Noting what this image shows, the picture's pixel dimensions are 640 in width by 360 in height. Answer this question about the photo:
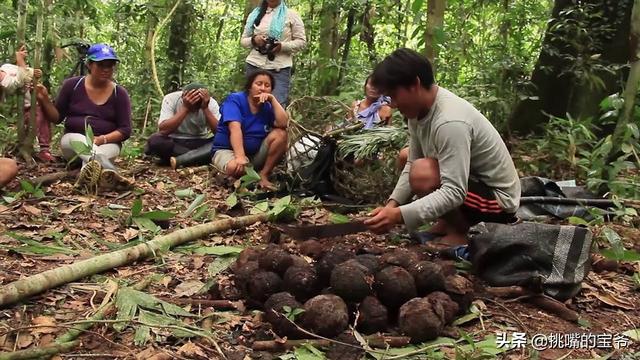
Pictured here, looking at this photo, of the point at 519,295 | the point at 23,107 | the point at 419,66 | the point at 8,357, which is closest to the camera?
the point at 8,357

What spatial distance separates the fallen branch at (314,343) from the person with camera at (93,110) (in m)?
3.64

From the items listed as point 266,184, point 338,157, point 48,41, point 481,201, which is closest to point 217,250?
point 481,201

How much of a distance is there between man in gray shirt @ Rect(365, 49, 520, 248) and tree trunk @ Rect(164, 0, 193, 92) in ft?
23.0

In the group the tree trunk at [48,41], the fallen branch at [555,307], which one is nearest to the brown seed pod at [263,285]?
the fallen branch at [555,307]

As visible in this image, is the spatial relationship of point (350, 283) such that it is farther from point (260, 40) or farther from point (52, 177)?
point (260, 40)

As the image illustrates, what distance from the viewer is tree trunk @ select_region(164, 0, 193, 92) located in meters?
10.1

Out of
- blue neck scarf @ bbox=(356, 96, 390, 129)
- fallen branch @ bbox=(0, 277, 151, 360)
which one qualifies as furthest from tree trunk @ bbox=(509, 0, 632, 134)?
fallen branch @ bbox=(0, 277, 151, 360)

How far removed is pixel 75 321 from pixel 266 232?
1764 mm

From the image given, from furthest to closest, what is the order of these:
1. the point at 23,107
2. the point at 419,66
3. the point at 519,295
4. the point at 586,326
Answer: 1. the point at 23,107
2. the point at 419,66
3. the point at 519,295
4. the point at 586,326

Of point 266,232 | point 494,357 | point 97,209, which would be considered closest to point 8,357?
point 494,357

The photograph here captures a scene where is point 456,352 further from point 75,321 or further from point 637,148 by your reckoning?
point 637,148

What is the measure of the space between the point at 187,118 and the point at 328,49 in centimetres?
385

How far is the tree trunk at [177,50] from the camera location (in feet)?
33.2

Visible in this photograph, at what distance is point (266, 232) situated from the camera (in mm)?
4164
